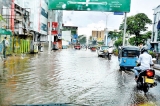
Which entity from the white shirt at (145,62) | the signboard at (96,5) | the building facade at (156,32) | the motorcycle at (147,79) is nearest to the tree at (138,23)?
the building facade at (156,32)

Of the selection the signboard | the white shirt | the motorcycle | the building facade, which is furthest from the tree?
the motorcycle

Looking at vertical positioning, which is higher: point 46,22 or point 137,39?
point 46,22

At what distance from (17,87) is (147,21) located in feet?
147

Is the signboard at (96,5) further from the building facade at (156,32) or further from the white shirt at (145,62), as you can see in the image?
the building facade at (156,32)

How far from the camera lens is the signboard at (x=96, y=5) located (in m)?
28.8

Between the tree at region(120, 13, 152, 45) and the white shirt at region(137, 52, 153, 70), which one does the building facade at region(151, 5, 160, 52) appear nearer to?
the tree at region(120, 13, 152, 45)

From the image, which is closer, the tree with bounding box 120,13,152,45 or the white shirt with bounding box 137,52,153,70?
the white shirt with bounding box 137,52,153,70

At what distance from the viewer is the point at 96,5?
1134 inches

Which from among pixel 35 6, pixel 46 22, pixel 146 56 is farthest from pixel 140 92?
pixel 46 22

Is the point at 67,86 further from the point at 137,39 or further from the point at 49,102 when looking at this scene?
the point at 137,39

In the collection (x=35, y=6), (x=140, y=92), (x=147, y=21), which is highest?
(x=35, y=6)

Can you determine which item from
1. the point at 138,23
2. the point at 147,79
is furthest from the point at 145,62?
the point at 138,23

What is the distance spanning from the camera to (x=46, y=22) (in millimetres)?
70438

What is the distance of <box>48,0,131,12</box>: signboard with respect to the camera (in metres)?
28.8
